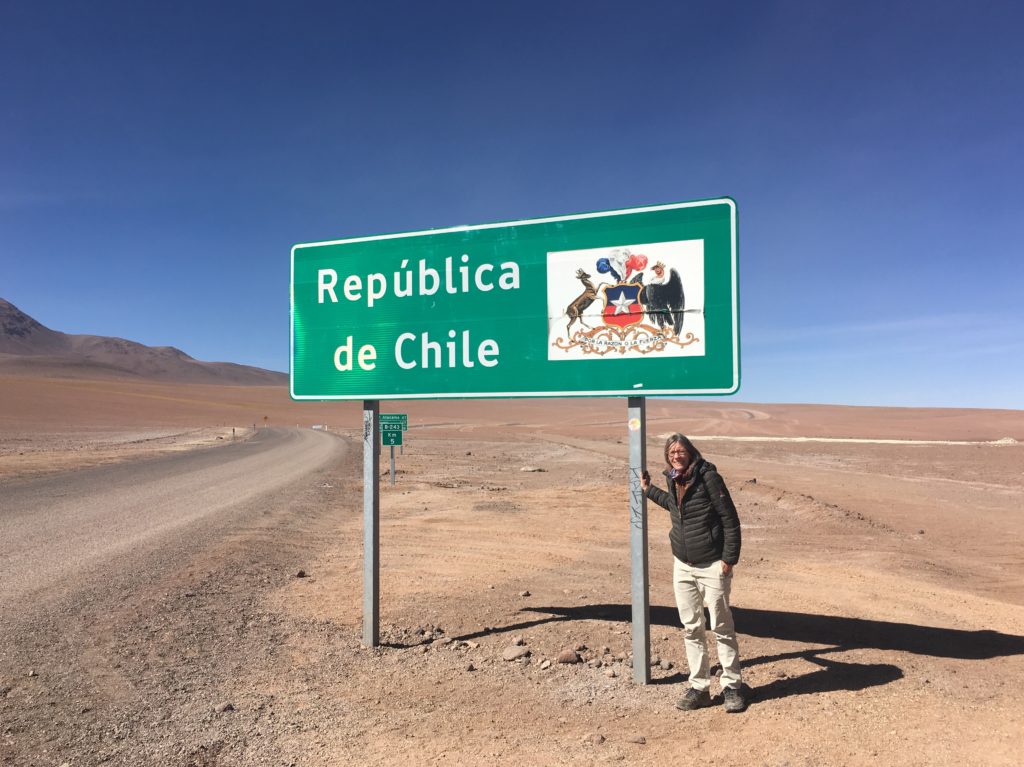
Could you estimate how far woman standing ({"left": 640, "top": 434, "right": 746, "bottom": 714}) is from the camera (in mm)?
4426

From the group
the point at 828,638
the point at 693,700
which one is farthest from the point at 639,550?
the point at 828,638

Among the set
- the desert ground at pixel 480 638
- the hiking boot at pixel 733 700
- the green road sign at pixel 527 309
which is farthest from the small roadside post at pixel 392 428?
the hiking boot at pixel 733 700

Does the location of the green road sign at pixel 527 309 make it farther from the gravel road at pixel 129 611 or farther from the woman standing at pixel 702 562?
the gravel road at pixel 129 611

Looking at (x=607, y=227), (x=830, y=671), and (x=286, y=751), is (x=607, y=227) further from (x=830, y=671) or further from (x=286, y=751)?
(x=286, y=751)

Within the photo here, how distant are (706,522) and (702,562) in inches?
10.4

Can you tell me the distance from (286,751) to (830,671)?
3.93 metres

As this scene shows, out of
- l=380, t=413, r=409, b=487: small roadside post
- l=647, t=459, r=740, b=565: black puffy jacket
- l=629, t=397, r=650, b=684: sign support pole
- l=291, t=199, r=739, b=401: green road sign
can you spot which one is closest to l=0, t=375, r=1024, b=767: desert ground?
l=629, t=397, r=650, b=684: sign support pole

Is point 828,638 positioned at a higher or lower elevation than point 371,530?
lower

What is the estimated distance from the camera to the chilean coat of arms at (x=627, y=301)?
507 centimetres

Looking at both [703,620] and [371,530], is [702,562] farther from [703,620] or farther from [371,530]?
[371,530]

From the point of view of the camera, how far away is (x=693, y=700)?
4504 mm

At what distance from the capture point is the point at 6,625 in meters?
6.41

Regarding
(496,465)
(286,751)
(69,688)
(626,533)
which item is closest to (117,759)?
(286,751)

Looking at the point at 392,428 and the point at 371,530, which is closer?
the point at 371,530
